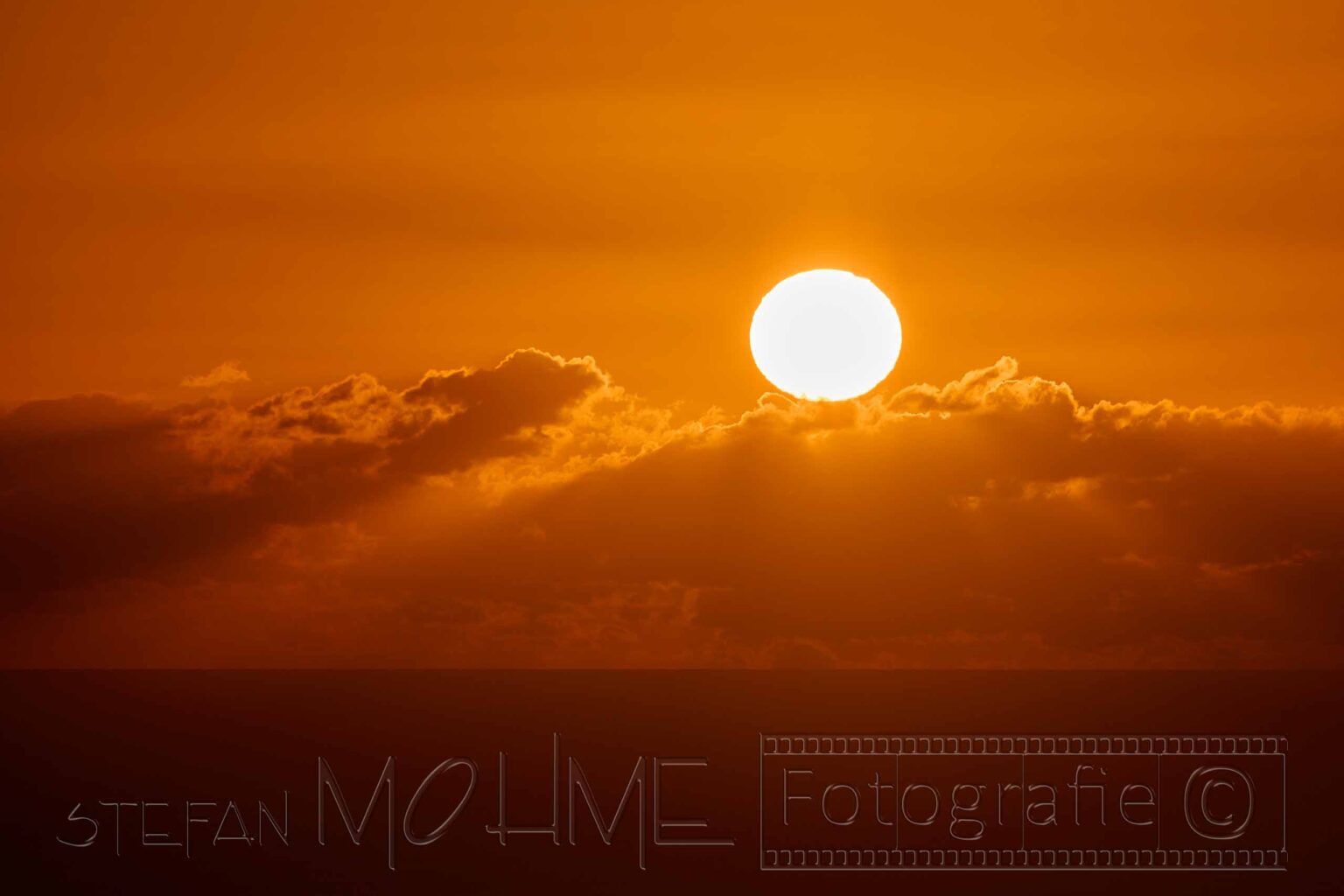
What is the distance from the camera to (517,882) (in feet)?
447

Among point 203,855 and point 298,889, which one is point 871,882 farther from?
point 203,855

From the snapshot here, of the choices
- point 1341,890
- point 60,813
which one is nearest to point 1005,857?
point 1341,890

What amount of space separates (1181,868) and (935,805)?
141 feet

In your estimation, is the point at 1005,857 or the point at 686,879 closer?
the point at 686,879

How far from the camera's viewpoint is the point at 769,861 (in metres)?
149

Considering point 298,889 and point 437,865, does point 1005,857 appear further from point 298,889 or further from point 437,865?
point 298,889

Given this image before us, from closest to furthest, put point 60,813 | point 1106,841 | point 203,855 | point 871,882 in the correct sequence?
point 871,882 → point 203,855 → point 1106,841 → point 60,813

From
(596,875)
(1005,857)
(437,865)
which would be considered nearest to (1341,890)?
(1005,857)

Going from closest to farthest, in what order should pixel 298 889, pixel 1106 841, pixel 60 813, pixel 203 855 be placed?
pixel 298 889 → pixel 203 855 → pixel 1106 841 → pixel 60 813

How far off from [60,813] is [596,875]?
77229 millimetres

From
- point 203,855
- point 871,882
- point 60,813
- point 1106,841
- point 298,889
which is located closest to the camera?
point 298,889

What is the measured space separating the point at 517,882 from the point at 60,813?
74254 millimetres

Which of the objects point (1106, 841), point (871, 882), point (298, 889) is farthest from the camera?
point (1106, 841)

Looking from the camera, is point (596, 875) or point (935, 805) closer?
point (596, 875)
